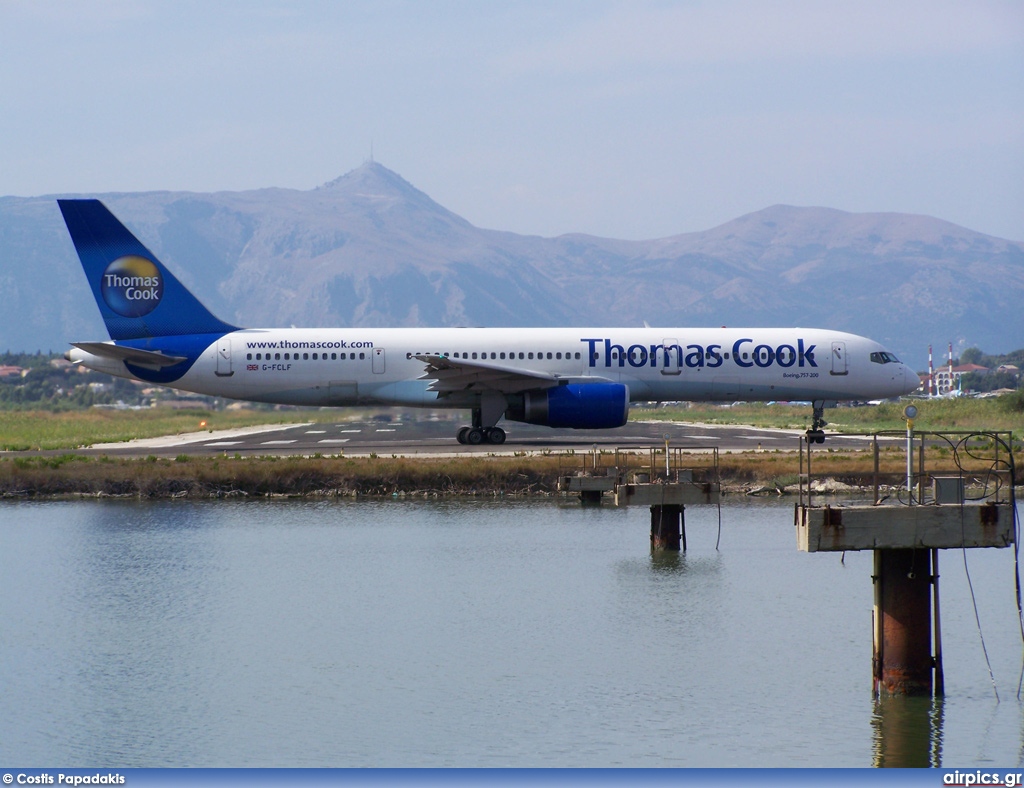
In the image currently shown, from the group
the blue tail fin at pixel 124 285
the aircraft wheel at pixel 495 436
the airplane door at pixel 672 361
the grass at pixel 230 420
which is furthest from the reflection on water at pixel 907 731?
the grass at pixel 230 420

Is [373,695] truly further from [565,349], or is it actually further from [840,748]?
[565,349]

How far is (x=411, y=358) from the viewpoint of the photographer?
174 ft

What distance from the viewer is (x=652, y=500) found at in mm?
33438

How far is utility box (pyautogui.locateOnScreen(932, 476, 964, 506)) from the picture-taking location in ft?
66.1

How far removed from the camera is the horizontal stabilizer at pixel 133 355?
52.3 meters

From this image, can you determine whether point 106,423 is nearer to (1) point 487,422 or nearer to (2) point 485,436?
(2) point 485,436

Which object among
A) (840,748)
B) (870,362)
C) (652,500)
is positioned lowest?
(840,748)

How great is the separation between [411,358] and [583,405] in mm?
6914

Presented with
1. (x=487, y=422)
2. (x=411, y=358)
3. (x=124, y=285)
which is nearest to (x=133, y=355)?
(x=124, y=285)

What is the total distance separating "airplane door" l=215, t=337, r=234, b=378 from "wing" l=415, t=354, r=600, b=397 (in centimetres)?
733

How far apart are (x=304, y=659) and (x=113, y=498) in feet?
75.1

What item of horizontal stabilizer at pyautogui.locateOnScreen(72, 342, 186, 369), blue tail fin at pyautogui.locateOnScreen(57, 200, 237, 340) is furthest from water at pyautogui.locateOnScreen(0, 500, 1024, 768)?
blue tail fin at pyautogui.locateOnScreen(57, 200, 237, 340)

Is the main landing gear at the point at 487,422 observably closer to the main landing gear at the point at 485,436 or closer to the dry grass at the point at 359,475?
the main landing gear at the point at 485,436

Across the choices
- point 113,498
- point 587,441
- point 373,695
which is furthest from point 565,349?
point 373,695
